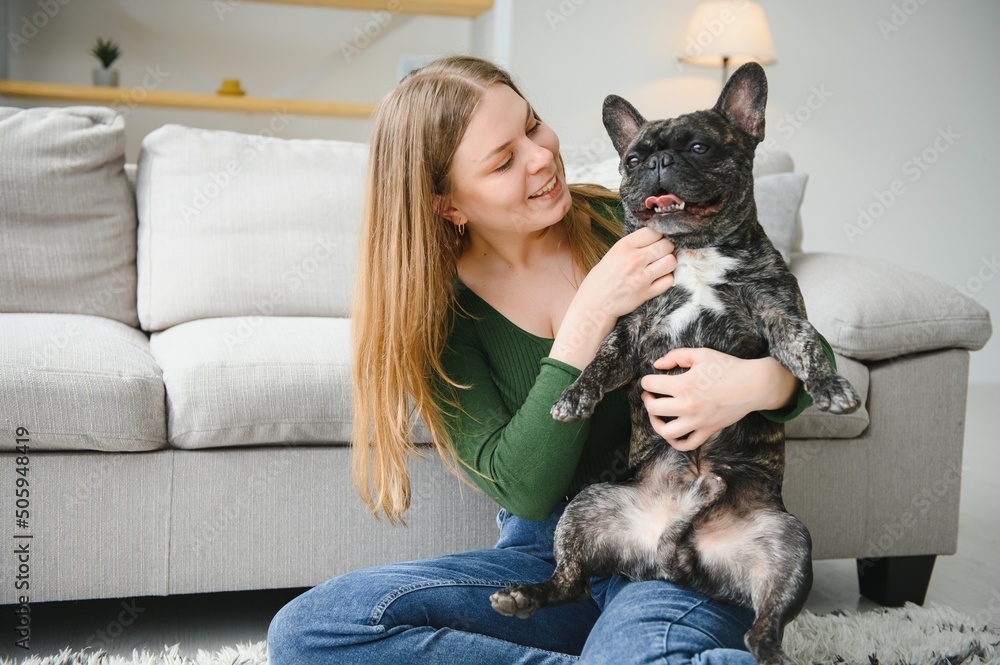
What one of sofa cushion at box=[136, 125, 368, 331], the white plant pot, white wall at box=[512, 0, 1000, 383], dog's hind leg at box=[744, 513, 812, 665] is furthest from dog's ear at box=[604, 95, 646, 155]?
the white plant pot

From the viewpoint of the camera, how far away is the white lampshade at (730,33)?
14.5 feet

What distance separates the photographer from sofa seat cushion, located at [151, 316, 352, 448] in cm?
190

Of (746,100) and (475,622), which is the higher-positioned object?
(746,100)

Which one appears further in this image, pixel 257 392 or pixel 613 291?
pixel 257 392

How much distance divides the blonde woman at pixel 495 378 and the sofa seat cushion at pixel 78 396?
0.47 m

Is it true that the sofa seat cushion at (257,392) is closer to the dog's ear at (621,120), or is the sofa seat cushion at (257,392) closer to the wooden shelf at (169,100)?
the dog's ear at (621,120)

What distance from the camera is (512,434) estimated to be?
1.49 m

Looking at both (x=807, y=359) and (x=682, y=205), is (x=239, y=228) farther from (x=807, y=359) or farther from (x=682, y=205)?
(x=807, y=359)

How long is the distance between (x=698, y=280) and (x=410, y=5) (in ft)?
12.2

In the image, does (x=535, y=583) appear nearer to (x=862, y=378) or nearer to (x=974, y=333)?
(x=862, y=378)

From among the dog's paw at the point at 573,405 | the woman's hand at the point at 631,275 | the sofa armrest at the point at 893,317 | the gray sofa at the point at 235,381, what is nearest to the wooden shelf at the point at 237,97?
the gray sofa at the point at 235,381

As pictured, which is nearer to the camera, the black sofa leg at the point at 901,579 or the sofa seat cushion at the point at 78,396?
the sofa seat cushion at the point at 78,396

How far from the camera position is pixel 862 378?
217cm

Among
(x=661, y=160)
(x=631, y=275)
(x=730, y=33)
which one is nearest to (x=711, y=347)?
(x=631, y=275)
